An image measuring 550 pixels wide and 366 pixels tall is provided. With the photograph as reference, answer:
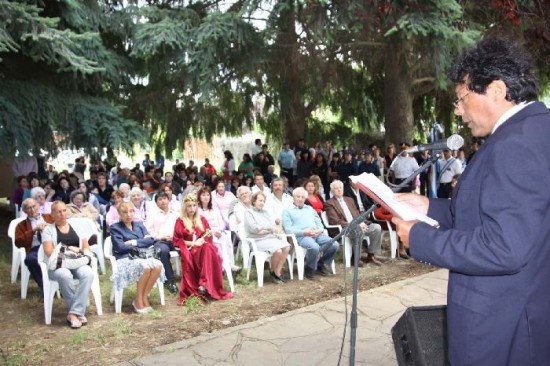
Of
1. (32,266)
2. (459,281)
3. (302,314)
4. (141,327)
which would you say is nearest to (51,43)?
(32,266)

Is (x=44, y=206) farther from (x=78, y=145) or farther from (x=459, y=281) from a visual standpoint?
(x=459, y=281)

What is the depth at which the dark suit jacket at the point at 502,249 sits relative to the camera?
1.60 meters

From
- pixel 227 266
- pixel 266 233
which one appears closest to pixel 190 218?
pixel 227 266

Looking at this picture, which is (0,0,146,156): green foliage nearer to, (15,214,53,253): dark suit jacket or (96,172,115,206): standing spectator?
(96,172,115,206): standing spectator

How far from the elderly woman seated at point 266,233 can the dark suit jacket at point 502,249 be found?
469cm

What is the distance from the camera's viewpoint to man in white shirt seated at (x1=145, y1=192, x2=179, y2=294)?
20.0ft

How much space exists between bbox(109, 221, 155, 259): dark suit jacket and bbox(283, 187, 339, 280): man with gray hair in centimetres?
191

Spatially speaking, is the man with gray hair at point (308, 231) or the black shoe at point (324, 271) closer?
the man with gray hair at point (308, 231)

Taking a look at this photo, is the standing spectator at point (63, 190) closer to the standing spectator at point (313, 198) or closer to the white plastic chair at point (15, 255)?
the white plastic chair at point (15, 255)

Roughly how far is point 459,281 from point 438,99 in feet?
49.7

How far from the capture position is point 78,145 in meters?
9.09

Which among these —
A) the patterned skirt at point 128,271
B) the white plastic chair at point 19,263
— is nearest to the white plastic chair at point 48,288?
the patterned skirt at point 128,271

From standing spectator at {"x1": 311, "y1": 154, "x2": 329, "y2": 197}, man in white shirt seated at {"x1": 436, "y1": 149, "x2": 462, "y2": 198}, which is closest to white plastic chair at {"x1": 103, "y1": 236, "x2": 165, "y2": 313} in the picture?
man in white shirt seated at {"x1": 436, "y1": 149, "x2": 462, "y2": 198}

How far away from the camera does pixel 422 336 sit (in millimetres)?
2523
